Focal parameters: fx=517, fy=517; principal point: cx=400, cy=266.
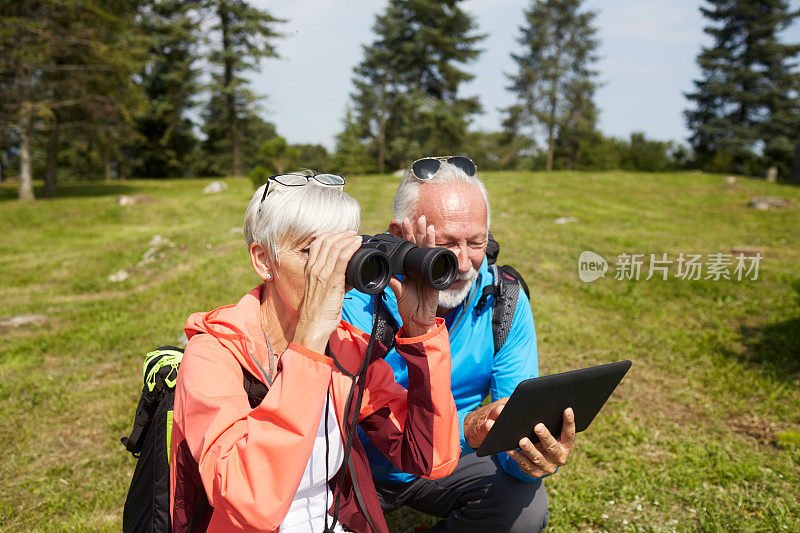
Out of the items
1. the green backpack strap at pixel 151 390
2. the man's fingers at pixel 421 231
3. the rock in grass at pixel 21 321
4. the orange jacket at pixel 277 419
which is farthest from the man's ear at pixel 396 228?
the rock in grass at pixel 21 321

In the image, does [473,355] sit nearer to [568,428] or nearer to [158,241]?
[568,428]

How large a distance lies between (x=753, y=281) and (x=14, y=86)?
2242 centimetres

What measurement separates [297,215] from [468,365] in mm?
1332

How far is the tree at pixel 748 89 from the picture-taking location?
29328 millimetres

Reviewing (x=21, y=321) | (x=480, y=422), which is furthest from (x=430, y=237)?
(x=21, y=321)

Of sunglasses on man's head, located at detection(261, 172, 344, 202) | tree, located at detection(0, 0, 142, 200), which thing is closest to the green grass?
sunglasses on man's head, located at detection(261, 172, 344, 202)

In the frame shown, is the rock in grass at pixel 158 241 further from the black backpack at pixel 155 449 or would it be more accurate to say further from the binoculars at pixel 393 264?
the binoculars at pixel 393 264

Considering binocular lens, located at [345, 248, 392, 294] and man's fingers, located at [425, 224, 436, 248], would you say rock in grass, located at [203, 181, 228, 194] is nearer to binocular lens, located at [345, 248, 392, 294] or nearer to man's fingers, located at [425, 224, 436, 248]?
man's fingers, located at [425, 224, 436, 248]

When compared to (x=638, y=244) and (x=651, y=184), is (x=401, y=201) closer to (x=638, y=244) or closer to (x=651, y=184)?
(x=638, y=244)

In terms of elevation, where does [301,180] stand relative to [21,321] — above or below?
above

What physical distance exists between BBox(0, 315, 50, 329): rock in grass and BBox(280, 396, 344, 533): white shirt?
7.44 meters

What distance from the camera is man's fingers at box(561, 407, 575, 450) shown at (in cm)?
Result: 210

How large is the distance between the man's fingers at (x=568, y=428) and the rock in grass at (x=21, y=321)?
26.3ft

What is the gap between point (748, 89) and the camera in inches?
1251
